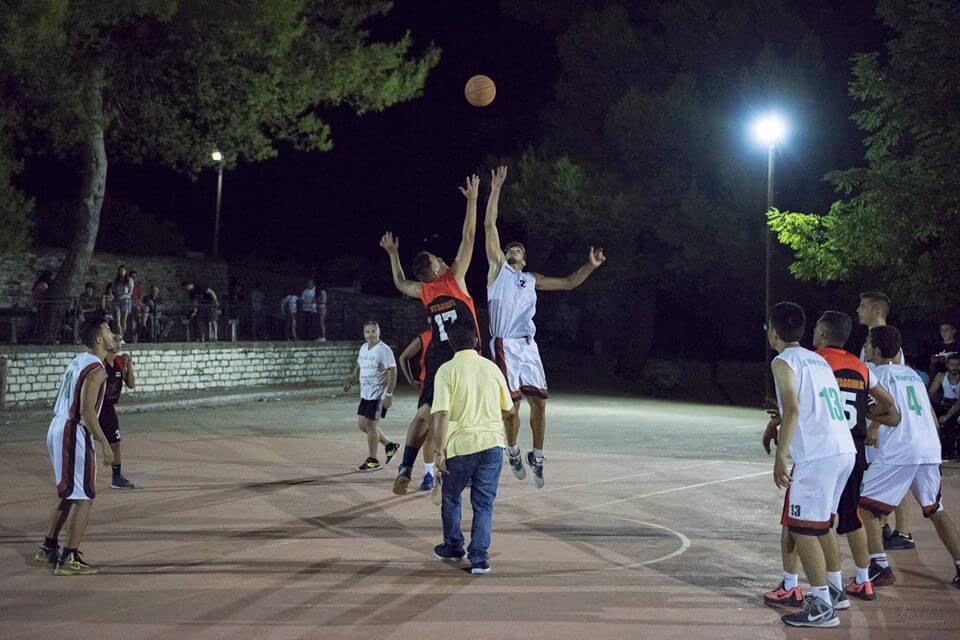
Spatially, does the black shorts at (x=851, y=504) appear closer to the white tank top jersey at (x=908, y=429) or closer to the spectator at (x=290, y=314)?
the white tank top jersey at (x=908, y=429)

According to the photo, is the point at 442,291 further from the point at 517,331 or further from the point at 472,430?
the point at 472,430

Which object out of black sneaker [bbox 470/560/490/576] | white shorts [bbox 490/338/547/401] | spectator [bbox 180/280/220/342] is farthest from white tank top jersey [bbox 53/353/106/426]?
spectator [bbox 180/280/220/342]

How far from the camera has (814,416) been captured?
23.7 feet

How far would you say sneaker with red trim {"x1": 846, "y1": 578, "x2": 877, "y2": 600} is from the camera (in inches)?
310

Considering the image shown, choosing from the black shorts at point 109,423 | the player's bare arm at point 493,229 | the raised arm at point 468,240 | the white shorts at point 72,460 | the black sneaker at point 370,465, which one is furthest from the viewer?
the black sneaker at point 370,465

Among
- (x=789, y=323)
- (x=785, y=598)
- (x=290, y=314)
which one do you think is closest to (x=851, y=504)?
(x=785, y=598)

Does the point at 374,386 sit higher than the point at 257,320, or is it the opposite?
the point at 257,320

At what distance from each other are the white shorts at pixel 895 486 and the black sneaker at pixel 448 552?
3.17 m

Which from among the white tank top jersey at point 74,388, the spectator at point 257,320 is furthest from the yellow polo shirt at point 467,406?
the spectator at point 257,320

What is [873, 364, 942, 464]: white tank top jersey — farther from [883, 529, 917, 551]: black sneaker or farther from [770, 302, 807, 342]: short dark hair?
[770, 302, 807, 342]: short dark hair

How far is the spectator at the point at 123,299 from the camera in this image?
2588 cm

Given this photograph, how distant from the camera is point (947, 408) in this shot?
16.5 meters

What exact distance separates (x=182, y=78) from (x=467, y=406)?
73.2 feet

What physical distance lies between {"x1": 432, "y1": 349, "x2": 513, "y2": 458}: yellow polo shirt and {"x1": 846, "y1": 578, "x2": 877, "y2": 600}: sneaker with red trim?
277 cm
